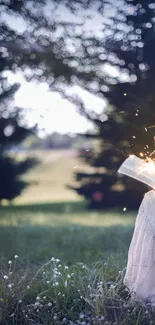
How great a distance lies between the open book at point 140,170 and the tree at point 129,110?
4.00m

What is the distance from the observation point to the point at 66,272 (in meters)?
5.16

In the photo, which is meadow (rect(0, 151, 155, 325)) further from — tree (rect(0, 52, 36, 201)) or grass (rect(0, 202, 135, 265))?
tree (rect(0, 52, 36, 201))

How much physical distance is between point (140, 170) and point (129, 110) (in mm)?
6764

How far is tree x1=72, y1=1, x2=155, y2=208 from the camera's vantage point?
959cm

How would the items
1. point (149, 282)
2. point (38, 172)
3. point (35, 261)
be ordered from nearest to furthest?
1. point (149, 282)
2. point (35, 261)
3. point (38, 172)

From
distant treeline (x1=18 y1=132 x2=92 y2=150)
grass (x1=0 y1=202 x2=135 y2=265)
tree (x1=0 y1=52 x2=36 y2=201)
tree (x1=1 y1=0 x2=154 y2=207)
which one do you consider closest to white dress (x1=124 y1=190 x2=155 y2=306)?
A: grass (x1=0 y1=202 x2=135 y2=265)

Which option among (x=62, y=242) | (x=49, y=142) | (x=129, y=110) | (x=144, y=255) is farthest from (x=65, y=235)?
(x=49, y=142)

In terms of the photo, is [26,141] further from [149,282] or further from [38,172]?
[149,282]

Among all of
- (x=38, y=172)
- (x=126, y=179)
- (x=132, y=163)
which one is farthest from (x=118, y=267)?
(x=38, y=172)

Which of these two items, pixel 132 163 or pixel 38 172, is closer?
pixel 132 163

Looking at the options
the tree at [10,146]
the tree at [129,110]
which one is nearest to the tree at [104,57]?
the tree at [129,110]

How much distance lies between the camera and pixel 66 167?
20.7 m

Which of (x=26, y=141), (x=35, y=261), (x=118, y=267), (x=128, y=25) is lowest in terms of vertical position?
(x=35, y=261)

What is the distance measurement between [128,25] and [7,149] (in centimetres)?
575
